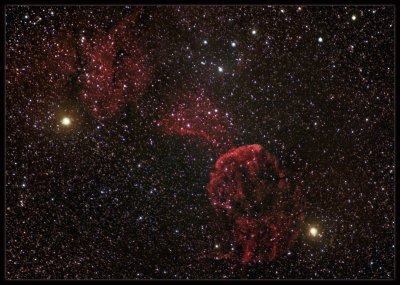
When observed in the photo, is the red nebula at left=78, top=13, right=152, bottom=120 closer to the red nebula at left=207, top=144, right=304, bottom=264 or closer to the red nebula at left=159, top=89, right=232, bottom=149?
the red nebula at left=159, top=89, right=232, bottom=149

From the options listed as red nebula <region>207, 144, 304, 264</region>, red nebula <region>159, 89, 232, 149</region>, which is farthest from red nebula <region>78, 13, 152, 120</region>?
red nebula <region>207, 144, 304, 264</region>

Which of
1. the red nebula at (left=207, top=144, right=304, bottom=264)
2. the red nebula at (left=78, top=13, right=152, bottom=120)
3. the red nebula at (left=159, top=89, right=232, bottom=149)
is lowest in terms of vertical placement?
the red nebula at (left=207, top=144, right=304, bottom=264)

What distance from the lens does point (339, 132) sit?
59cm

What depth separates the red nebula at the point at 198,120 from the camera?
0.57 metres

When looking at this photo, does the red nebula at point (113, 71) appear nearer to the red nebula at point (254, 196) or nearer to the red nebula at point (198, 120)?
the red nebula at point (198, 120)

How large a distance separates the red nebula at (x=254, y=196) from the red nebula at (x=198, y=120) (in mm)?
45

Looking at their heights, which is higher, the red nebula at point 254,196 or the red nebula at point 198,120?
the red nebula at point 198,120

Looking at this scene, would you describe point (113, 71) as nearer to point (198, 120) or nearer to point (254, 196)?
point (198, 120)

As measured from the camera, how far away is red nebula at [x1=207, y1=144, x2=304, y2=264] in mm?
578

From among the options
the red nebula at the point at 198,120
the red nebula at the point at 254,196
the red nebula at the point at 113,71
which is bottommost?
the red nebula at the point at 254,196

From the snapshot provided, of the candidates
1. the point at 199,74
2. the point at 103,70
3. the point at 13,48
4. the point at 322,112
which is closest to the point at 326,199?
the point at 322,112

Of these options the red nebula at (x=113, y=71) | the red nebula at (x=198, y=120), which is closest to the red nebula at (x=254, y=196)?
Result: the red nebula at (x=198, y=120)

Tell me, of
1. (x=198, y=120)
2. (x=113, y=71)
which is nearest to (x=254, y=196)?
(x=198, y=120)

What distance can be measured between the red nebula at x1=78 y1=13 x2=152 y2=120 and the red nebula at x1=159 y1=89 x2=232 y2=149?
88 millimetres
